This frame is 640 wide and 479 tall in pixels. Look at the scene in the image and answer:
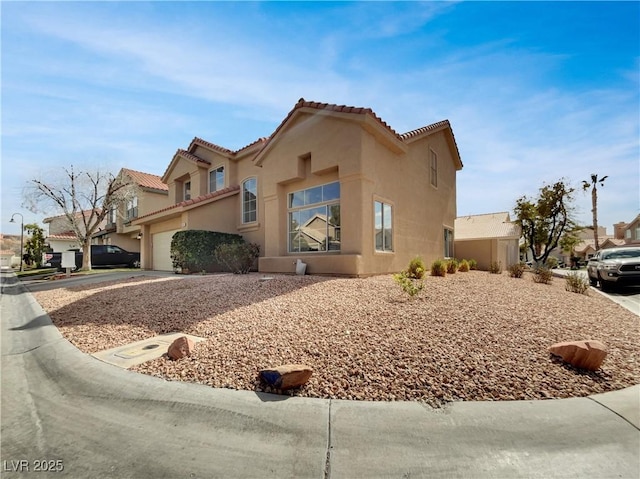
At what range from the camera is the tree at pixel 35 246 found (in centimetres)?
3581

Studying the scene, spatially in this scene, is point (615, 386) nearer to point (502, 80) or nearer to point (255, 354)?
point (255, 354)

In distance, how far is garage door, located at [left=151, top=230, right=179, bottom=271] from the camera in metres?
17.7

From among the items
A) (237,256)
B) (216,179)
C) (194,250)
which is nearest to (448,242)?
(237,256)

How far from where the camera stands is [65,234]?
1441 inches

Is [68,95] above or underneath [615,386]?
above

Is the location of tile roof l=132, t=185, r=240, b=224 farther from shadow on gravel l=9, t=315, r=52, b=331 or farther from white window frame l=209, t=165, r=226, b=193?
shadow on gravel l=9, t=315, r=52, b=331

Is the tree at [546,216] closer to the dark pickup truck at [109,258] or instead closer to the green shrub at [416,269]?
the green shrub at [416,269]

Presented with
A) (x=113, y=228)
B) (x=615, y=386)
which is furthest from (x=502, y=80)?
(x=113, y=228)

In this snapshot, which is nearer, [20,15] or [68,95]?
[20,15]

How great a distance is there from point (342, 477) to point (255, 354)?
6.82 ft

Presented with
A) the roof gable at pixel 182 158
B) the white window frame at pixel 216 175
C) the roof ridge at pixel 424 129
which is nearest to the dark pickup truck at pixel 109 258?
the roof gable at pixel 182 158

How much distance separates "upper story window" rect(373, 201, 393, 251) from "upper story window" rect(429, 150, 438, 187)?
17.9 ft

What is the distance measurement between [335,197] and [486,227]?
1766 cm

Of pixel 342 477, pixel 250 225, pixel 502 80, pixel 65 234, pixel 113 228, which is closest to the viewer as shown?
pixel 342 477
